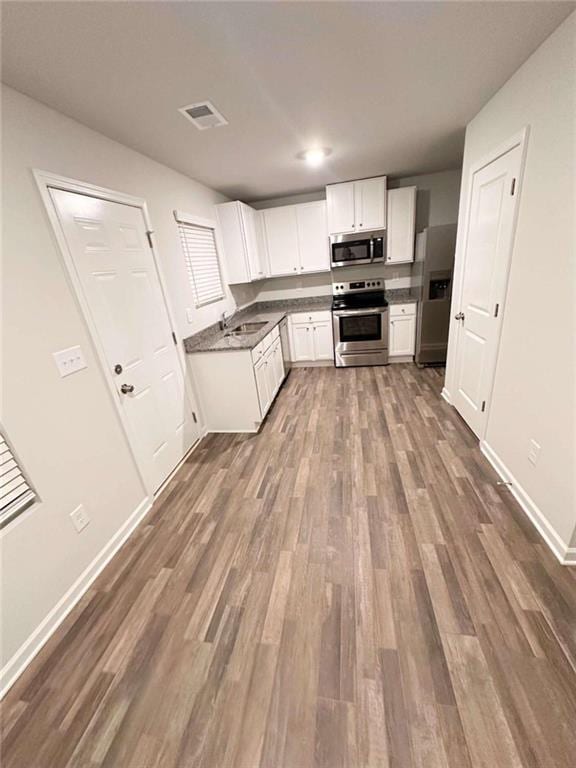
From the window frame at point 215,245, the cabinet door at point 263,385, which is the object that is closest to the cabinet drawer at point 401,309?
the cabinet door at point 263,385

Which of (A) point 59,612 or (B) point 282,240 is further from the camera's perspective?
(B) point 282,240

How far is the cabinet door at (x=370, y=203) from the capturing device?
12.3 feet

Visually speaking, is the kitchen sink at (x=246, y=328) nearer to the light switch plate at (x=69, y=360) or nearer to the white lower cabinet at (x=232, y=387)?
the white lower cabinet at (x=232, y=387)

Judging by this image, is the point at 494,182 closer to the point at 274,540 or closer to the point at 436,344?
the point at 436,344

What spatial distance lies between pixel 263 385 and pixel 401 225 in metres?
2.89

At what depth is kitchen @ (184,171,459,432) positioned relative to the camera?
3559 millimetres

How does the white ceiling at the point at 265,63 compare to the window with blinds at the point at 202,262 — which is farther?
the window with blinds at the point at 202,262

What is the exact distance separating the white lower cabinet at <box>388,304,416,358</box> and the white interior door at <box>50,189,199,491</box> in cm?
295

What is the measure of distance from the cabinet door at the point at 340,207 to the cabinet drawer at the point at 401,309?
46.1 inches

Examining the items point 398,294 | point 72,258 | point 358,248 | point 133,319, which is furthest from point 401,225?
point 72,258

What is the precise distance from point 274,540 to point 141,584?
78cm

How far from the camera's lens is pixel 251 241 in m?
3.99

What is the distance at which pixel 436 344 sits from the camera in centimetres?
400

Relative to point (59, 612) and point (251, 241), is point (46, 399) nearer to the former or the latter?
point (59, 612)
